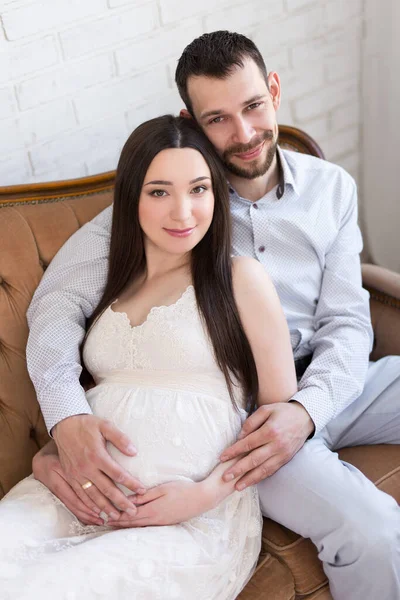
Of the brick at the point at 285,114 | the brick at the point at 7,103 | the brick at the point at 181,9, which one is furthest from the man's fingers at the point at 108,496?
the brick at the point at 285,114

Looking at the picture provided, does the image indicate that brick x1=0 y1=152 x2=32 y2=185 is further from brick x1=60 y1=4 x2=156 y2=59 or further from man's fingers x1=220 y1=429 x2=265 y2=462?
man's fingers x1=220 y1=429 x2=265 y2=462

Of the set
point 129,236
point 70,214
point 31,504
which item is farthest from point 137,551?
point 70,214

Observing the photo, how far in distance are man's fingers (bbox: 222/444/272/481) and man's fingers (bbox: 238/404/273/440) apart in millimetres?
45

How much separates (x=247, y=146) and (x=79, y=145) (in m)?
0.59

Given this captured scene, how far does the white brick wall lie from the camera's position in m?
2.01

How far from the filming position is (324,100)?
2789 mm

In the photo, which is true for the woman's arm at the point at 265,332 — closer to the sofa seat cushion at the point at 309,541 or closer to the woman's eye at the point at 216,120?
the sofa seat cushion at the point at 309,541

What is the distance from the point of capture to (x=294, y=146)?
2.22 meters

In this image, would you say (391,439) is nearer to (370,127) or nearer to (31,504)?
(31,504)

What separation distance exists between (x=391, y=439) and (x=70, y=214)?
36.4 inches

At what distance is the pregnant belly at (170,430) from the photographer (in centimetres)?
153

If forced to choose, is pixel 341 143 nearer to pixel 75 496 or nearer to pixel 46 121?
pixel 46 121

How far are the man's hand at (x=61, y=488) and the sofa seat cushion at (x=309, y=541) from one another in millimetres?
356

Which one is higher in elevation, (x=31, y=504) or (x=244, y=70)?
(x=244, y=70)
